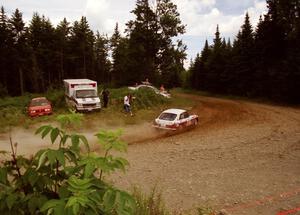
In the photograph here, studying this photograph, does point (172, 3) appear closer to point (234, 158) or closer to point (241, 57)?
point (241, 57)

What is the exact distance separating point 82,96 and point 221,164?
18101 mm

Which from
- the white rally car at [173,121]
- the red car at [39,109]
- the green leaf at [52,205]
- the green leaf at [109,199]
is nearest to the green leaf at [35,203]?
the green leaf at [52,205]

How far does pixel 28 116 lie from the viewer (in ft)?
95.8

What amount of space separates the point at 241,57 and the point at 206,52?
24.9 m

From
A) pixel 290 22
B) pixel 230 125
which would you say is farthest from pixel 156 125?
pixel 290 22

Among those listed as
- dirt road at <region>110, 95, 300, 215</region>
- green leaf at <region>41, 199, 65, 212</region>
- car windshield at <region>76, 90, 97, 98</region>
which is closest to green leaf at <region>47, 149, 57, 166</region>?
green leaf at <region>41, 199, 65, 212</region>

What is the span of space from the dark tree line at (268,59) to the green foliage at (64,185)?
39.5 meters

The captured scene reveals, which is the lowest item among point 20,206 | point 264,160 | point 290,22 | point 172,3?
point 264,160

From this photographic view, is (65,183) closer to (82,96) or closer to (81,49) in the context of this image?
(82,96)

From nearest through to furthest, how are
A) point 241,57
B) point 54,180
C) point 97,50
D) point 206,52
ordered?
point 54,180 → point 241,57 → point 206,52 → point 97,50

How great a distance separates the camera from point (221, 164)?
15688 mm

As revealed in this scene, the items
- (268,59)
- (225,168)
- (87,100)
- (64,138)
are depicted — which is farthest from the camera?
(268,59)

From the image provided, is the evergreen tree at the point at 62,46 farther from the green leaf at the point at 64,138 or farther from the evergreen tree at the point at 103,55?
the green leaf at the point at 64,138

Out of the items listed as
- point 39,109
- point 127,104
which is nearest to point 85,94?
point 127,104
